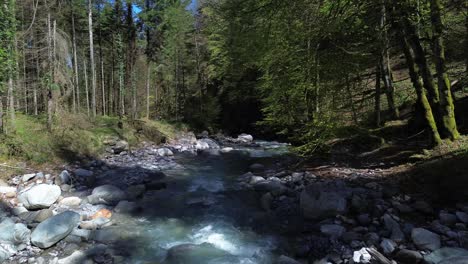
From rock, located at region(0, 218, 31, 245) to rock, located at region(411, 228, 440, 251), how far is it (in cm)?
700

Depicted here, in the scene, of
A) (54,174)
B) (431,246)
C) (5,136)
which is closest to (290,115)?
(431,246)

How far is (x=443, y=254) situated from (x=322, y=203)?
8.50 ft

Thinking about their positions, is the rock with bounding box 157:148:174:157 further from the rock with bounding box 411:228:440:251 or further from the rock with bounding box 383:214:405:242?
the rock with bounding box 411:228:440:251

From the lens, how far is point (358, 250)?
5.32 meters

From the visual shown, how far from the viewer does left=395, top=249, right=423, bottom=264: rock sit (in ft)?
15.8

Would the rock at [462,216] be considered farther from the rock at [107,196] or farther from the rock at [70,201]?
the rock at [70,201]

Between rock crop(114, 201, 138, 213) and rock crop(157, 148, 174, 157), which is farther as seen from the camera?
rock crop(157, 148, 174, 157)

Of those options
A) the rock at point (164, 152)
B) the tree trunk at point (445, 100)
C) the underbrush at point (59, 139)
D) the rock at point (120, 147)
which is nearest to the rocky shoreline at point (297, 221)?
the underbrush at point (59, 139)

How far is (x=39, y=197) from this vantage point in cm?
805

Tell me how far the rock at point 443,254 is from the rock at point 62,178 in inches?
382

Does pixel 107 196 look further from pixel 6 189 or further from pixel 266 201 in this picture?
pixel 266 201

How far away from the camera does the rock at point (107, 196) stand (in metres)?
8.80

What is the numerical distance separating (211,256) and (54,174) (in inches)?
284

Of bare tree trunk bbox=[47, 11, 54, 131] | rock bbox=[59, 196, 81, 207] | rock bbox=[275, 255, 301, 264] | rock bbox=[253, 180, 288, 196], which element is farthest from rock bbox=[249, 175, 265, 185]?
bare tree trunk bbox=[47, 11, 54, 131]
